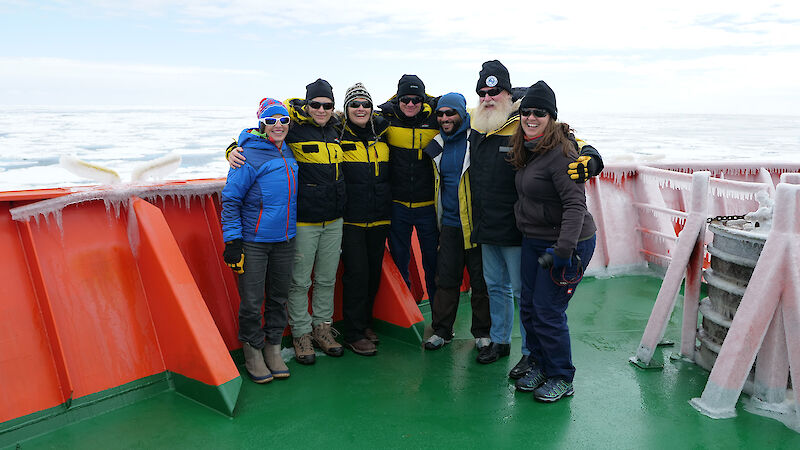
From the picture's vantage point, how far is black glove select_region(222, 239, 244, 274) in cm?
327

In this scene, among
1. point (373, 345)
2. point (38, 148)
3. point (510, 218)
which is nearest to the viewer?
point (510, 218)

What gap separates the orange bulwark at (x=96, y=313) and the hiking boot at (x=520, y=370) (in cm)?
172

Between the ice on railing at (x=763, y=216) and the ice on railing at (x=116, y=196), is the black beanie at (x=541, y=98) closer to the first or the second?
the ice on railing at (x=763, y=216)

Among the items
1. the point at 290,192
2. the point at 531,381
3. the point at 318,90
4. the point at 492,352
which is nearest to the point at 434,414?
the point at 531,381

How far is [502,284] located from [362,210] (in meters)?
1.09

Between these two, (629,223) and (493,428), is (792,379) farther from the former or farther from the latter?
(629,223)

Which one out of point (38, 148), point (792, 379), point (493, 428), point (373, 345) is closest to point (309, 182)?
point (373, 345)

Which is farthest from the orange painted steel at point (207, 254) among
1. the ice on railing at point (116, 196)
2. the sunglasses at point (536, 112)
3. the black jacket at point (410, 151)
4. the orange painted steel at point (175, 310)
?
the sunglasses at point (536, 112)

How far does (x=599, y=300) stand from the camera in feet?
17.1

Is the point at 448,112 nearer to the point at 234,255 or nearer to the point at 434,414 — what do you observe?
the point at 234,255

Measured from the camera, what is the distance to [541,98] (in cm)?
308

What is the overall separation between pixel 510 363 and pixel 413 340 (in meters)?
0.73

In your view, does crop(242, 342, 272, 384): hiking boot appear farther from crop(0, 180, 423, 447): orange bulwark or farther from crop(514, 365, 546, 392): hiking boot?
crop(514, 365, 546, 392): hiking boot

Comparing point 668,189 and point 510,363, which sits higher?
point 668,189
